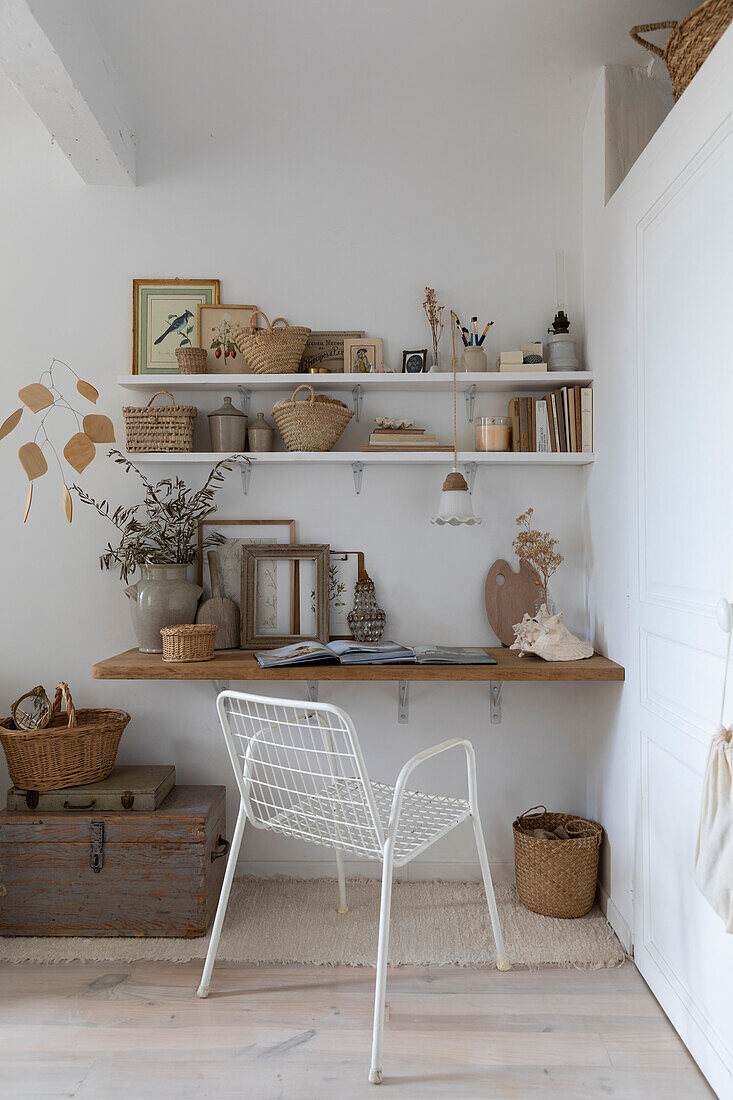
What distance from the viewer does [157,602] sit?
2.70m

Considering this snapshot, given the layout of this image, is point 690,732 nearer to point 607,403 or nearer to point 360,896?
point 607,403

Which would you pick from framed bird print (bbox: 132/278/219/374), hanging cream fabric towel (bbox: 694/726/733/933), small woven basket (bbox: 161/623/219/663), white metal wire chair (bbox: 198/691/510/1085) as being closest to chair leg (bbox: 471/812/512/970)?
white metal wire chair (bbox: 198/691/510/1085)

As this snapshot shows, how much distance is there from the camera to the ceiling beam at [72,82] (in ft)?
7.06

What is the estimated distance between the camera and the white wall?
2.90 meters

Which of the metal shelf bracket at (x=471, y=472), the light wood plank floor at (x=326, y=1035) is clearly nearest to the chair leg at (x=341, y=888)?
the light wood plank floor at (x=326, y=1035)

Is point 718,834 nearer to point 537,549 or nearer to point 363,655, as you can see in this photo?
point 363,655

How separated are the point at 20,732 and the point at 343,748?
1031 mm

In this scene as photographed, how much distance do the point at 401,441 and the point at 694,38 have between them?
4.39 feet

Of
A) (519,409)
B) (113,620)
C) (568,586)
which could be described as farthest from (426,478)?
(113,620)

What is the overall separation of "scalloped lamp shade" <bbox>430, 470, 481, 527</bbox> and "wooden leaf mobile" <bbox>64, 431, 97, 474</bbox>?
3.66ft

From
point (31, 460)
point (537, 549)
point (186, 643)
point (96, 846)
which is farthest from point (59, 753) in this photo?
point (537, 549)

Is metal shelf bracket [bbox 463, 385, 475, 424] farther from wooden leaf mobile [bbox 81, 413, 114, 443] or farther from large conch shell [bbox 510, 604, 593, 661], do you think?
wooden leaf mobile [bbox 81, 413, 114, 443]

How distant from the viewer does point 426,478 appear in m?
2.92

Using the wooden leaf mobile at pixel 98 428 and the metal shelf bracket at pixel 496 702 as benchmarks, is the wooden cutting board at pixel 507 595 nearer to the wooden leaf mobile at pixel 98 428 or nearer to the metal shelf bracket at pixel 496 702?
the metal shelf bracket at pixel 496 702
